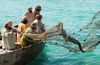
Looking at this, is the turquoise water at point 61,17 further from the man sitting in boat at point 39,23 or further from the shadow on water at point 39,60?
the man sitting in boat at point 39,23

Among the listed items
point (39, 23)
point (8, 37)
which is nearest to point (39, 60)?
point (39, 23)

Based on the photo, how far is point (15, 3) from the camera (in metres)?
41.3

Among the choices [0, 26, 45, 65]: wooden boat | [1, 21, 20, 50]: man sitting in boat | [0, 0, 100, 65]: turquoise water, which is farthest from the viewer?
[0, 0, 100, 65]: turquoise water

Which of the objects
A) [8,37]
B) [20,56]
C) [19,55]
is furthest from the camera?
[20,56]

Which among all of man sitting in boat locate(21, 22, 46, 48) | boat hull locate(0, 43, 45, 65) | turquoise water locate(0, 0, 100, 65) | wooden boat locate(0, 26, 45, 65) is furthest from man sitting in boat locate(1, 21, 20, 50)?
turquoise water locate(0, 0, 100, 65)

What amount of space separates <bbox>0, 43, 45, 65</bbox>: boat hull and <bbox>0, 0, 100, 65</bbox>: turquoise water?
3.28ft

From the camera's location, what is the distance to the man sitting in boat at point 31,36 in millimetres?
14930

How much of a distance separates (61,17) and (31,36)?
17449 mm

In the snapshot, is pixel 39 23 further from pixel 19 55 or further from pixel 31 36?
pixel 19 55

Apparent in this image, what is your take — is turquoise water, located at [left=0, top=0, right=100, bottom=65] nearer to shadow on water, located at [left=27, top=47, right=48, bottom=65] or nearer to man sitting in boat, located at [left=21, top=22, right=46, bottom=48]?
shadow on water, located at [left=27, top=47, right=48, bottom=65]

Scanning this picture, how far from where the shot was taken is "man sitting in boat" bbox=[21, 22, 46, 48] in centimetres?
1493

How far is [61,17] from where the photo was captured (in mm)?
32500

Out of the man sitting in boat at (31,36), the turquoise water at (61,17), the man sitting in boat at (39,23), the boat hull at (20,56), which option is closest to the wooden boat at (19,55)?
the boat hull at (20,56)

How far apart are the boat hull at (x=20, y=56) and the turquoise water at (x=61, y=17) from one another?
39.4 inches
